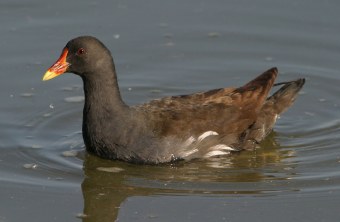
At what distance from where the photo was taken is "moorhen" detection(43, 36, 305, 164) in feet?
29.7

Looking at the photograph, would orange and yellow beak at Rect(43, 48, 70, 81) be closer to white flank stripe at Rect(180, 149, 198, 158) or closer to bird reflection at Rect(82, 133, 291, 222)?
bird reflection at Rect(82, 133, 291, 222)

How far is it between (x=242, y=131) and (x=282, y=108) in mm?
711

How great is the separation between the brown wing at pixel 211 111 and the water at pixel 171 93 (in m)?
0.33

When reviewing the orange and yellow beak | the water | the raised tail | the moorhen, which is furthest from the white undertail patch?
the orange and yellow beak

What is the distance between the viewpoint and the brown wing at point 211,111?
9.15 metres

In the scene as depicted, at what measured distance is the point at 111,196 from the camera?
27.3 ft

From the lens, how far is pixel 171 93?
1077cm

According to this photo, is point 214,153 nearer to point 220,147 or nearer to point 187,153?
point 220,147

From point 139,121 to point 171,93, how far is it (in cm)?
173

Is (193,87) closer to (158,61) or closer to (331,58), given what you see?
(158,61)

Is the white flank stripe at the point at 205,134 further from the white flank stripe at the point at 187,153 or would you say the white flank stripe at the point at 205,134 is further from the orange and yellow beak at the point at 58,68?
the orange and yellow beak at the point at 58,68

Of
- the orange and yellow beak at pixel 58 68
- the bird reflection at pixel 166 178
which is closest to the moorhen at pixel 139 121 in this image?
the orange and yellow beak at pixel 58 68

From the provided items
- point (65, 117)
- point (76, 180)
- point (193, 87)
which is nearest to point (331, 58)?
point (193, 87)

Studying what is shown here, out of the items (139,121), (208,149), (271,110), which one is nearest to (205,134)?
(208,149)
